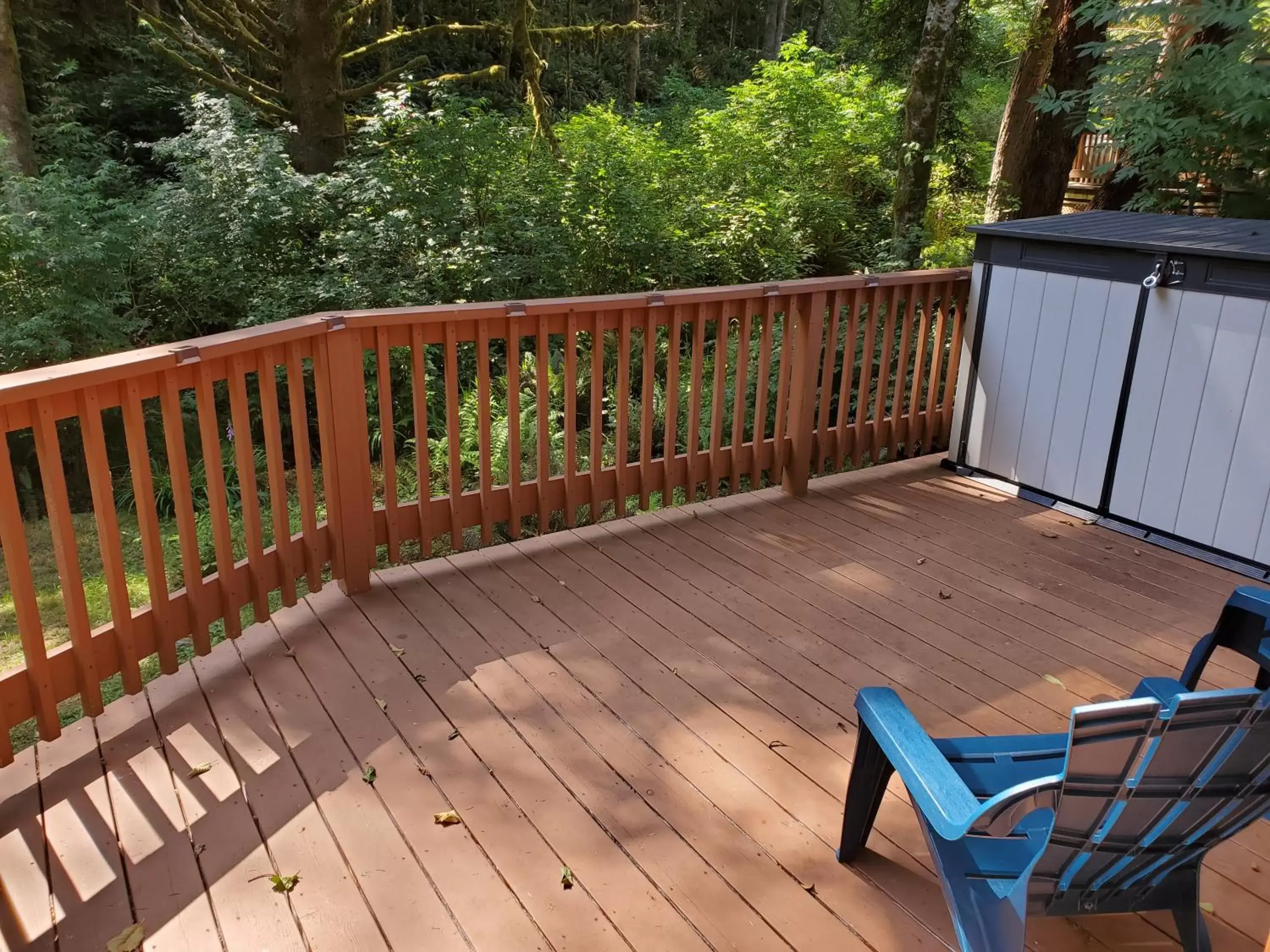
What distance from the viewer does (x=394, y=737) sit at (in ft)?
8.76

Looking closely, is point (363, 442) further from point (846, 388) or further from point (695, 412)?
point (846, 388)

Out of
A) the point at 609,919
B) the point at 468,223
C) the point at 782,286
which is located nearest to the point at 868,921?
the point at 609,919

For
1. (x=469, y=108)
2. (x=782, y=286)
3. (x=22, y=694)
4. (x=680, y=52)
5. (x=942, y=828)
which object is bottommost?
(x=22, y=694)

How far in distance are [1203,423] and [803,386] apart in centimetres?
171

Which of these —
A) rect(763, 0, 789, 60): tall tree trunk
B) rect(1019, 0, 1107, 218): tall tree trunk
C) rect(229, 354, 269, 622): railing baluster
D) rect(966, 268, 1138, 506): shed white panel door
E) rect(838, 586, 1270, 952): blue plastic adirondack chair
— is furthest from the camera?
rect(763, 0, 789, 60): tall tree trunk

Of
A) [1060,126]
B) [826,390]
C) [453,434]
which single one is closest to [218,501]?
[453,434]

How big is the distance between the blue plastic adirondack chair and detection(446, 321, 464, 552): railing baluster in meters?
2.11

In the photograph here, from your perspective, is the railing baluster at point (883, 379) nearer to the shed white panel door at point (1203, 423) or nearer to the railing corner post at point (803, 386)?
the railing corner post at point (803, 386)

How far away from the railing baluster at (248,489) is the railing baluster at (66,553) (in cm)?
31

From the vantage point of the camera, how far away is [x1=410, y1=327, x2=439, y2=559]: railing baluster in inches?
134

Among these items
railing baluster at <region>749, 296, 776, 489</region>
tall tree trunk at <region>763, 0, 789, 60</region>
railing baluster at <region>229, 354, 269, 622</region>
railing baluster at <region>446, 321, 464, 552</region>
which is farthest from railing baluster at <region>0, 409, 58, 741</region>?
tall tree trunk at <region>763, 0, 789, 60</region>

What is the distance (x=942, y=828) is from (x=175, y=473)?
228 cm

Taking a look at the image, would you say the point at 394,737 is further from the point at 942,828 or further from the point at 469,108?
the point at 469,108

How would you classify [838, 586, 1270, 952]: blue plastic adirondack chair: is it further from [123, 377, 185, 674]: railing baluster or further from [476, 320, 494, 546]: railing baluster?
[476, 320, 494, 546]: railing baluster
